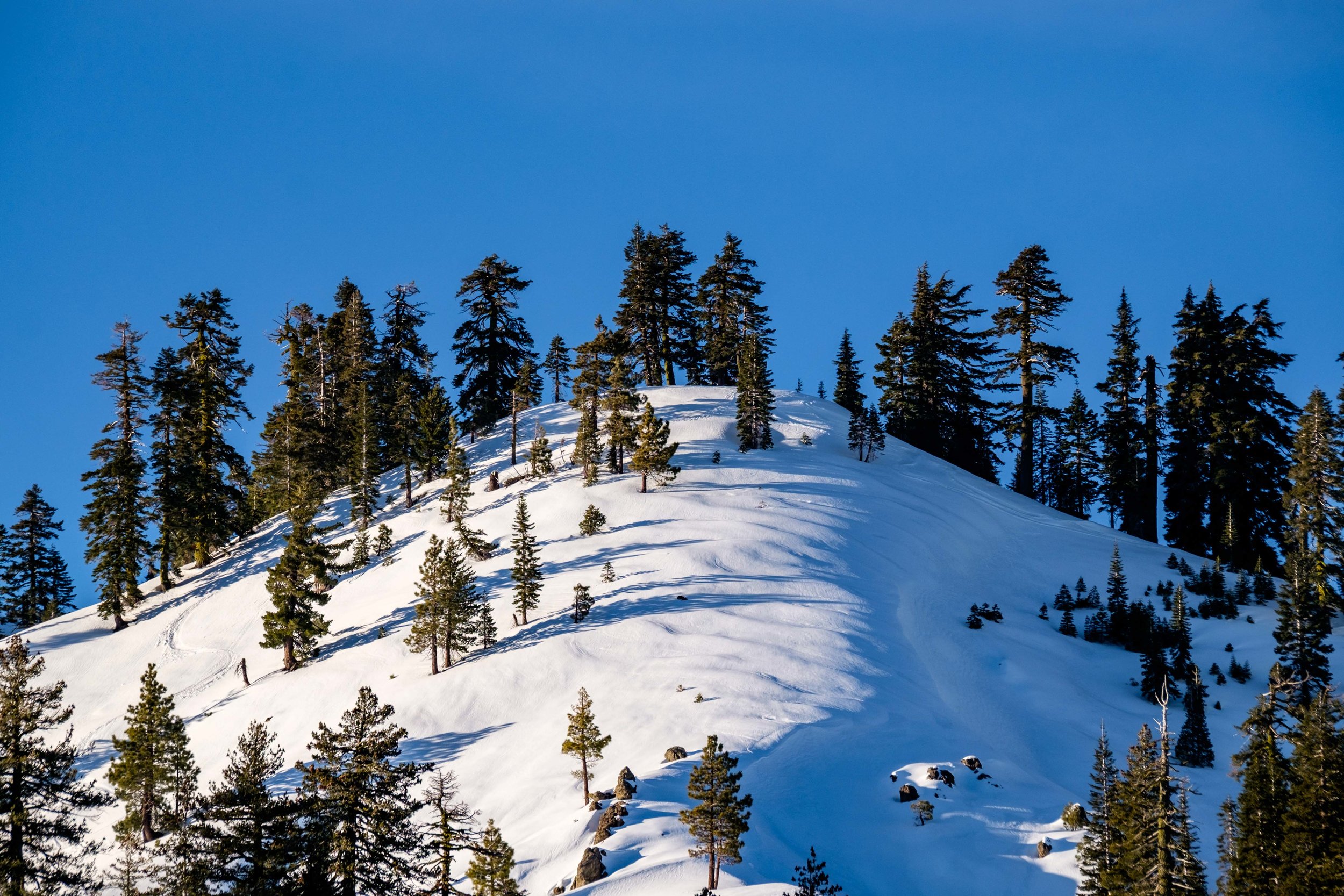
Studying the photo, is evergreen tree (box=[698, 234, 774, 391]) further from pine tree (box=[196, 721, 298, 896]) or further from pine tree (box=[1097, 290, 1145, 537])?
pine tree (box=[196, 721, 298, 896])

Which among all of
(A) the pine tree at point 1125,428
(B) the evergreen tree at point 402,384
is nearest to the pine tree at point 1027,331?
(A) the pine tree at point 1125,428

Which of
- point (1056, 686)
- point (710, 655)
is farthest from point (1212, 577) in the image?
point (710, 655)

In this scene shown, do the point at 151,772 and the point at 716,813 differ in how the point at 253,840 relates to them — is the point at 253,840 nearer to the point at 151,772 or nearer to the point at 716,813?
the point at 716,813

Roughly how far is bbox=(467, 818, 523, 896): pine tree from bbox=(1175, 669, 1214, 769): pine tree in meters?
24.9

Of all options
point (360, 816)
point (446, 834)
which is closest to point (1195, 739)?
point (446, 834)

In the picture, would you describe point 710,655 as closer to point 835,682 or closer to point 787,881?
point 835,682

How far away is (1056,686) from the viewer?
37.0 meters

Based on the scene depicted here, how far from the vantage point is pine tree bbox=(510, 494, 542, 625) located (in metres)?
40.6

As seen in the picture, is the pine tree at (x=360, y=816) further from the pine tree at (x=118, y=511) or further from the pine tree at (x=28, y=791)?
the pine tree at (x=118, y=511)

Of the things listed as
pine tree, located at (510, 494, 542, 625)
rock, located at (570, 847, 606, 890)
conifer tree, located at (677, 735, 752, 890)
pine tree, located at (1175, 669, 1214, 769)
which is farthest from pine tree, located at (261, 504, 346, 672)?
pine tree, located at (1175, 669, 1214, 769)

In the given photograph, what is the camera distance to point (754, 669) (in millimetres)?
35125

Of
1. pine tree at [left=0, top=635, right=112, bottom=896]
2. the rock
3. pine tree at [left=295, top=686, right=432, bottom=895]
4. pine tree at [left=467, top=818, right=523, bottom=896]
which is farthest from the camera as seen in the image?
the rock

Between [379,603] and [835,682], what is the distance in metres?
25.8

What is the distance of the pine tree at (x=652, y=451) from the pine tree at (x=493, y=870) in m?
30.1
